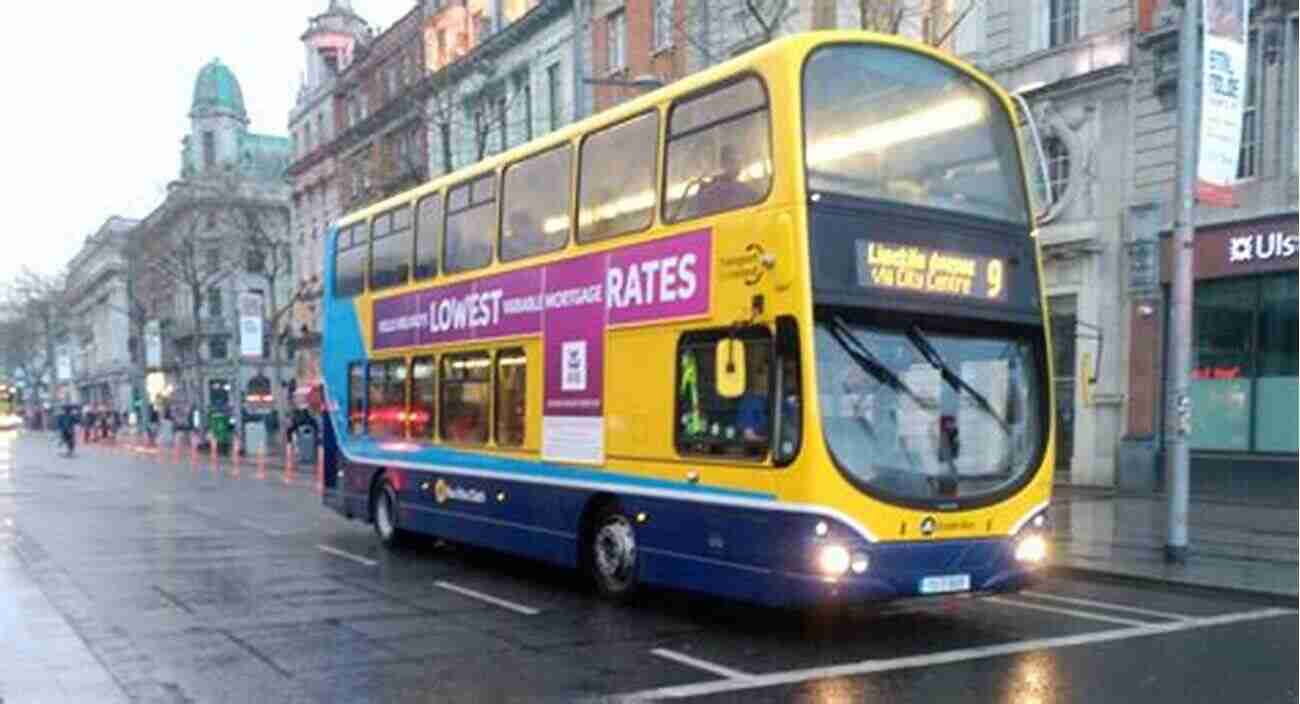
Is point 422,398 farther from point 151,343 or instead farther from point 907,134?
point 151,343

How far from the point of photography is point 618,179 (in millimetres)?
11469

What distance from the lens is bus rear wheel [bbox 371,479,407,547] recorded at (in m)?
15.7

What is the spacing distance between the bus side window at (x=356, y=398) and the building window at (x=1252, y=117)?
45.5 feet

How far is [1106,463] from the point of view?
76.5ft

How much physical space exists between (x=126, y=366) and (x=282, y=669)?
107 metres

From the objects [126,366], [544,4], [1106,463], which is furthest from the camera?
[126,366]

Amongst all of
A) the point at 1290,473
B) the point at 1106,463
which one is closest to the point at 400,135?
the point at 1106,463

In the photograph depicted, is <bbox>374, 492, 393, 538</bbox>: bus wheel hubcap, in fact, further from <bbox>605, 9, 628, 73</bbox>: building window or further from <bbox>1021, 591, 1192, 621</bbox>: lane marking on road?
<bbox>605, 9, 628, 73</bbox>: building window

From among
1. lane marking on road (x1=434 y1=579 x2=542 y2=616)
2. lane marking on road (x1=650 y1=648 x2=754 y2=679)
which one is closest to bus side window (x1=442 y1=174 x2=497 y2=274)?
lane marking on road (x1=434 y1=579 x2=542 y2=616)

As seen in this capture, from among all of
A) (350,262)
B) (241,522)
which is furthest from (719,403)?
(241,522)

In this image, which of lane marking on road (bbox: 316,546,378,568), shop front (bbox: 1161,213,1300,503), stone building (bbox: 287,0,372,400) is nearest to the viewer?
lane marking on road (bbox: 316,546,378,568)

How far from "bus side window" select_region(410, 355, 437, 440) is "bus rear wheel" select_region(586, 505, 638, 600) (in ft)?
12.0

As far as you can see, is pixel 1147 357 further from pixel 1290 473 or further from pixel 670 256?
pixel 670 256

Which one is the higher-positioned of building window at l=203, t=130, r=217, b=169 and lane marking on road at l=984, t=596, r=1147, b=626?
building window at l=203, t=130, r=217, b=169
